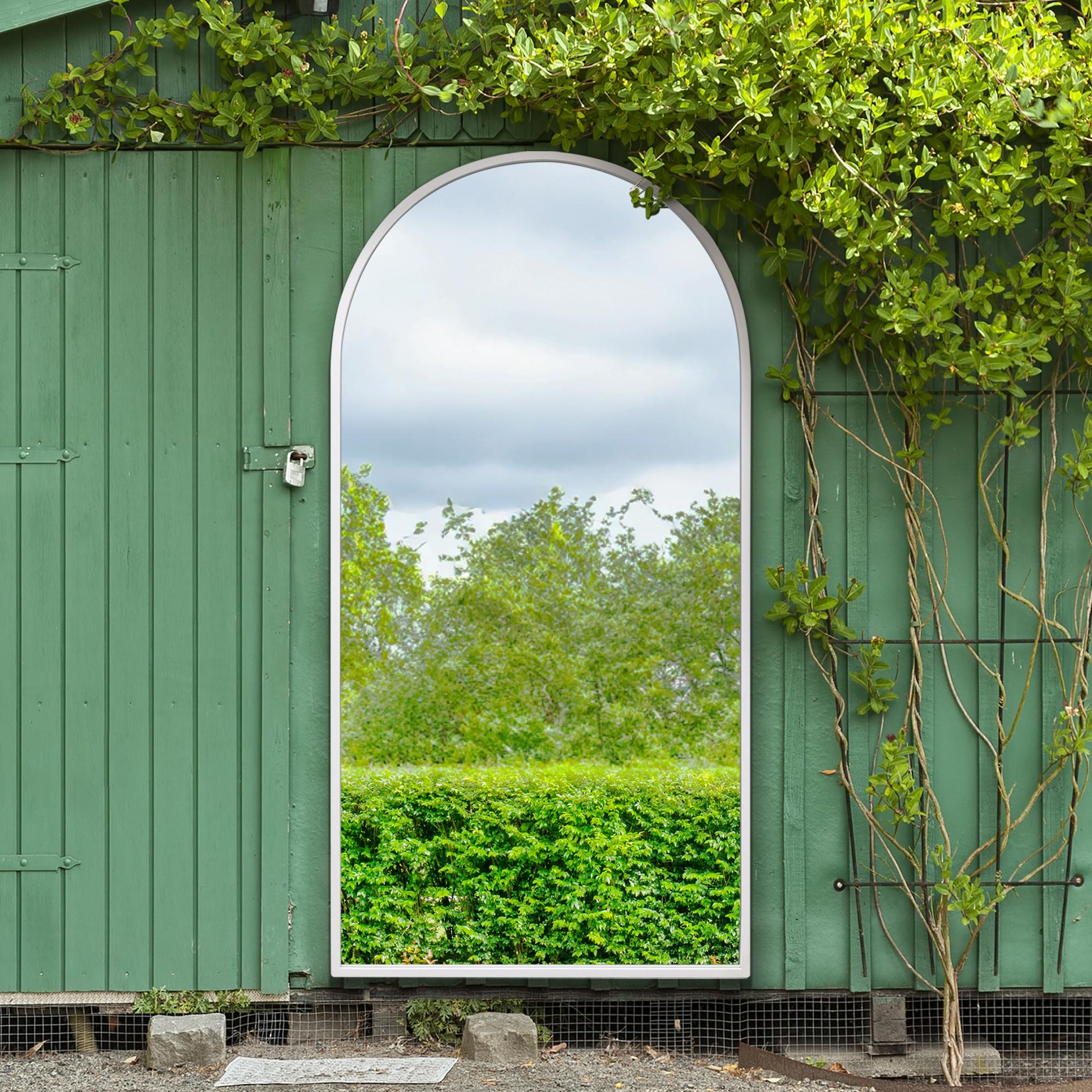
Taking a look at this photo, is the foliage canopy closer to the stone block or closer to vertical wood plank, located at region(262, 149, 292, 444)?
vertical wood plank, located at region(262, 149, 292, 444)

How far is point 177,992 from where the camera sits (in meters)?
2.62

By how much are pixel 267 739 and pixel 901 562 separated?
6.20 feet

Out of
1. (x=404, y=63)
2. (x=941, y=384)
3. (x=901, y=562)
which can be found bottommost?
(x=901, y=562)

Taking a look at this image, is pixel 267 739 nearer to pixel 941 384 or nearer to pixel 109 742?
pixel 109 742

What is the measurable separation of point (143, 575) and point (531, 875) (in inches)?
74.6

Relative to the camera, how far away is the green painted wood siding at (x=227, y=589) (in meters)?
2.62

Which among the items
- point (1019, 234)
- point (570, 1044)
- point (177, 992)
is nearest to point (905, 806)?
point (570, 1044)

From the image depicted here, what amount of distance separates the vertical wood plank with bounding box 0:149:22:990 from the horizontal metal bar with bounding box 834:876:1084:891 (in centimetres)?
236

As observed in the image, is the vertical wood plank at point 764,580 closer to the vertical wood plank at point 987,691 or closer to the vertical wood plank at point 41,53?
the vertical wood plank at point 987,691

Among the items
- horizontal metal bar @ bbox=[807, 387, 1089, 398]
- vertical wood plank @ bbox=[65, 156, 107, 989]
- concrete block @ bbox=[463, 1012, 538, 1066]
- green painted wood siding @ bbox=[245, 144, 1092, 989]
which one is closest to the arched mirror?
concrete block @ bbox=[463, 1012, 538, 1066]

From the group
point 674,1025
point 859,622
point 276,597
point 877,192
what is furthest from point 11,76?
point 674,1025

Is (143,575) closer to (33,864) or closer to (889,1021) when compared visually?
(33,864)

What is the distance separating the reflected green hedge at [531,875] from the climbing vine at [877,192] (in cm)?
107

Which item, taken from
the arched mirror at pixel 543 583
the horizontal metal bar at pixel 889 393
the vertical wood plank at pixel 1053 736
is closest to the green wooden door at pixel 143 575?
the arched mirror at pixel 543 583
